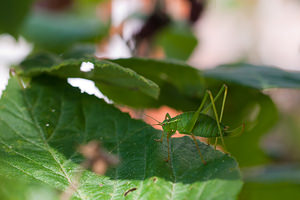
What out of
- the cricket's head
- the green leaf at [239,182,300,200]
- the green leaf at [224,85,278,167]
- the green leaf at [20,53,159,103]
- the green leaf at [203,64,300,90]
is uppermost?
the green leaf at [20,53,159,103]

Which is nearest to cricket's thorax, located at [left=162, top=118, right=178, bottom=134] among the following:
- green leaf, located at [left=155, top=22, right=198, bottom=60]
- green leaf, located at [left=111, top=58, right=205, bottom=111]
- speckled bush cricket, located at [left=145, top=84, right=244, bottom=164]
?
speckled bush cricket, located at [left=145, top=84, right=244, bottom=164]

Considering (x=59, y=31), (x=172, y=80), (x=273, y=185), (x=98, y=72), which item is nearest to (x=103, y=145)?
(x=98, y=72)

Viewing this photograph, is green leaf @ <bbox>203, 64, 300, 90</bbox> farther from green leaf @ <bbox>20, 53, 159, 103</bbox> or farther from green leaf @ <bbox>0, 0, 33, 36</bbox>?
green leaf @ <bbox>0, 0, 33, 36</bbox>

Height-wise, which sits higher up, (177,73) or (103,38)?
(103,38)

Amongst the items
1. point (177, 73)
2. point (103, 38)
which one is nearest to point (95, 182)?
point (177, 73)

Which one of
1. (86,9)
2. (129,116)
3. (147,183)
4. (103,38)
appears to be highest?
(86,9)

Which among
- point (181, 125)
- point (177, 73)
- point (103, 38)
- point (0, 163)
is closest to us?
point (0, 163)

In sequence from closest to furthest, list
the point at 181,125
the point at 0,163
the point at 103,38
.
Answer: the point at 0,163 → the point at 181,125 → the point at 103,38

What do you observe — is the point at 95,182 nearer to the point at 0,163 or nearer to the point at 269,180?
the point at 0,163
